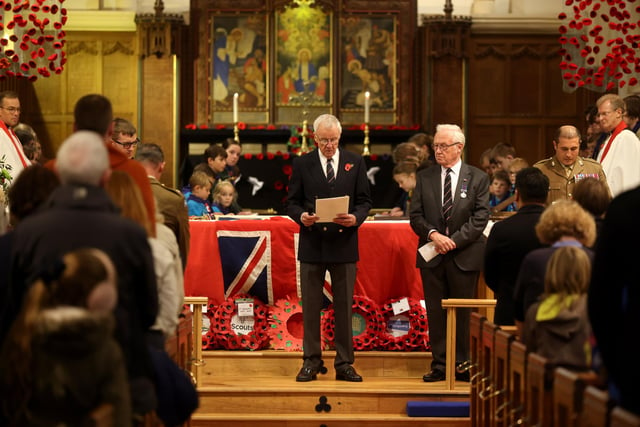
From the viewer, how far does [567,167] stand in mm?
7332

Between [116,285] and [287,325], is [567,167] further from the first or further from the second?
[116,285]

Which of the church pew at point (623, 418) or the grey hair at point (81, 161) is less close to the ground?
the grey hair at point (81, 161)

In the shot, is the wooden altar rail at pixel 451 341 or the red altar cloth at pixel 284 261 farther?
the red altar cloth at pixel 284 261

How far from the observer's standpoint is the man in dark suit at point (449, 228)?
7.13 m

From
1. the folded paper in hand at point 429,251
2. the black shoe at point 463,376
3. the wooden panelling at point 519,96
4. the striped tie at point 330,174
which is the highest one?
the wooden panelling at point 519,96

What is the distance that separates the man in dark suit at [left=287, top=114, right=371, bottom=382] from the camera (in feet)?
23.1

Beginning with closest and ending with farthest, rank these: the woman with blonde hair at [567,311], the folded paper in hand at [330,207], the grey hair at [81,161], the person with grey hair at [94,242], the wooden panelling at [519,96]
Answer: the person with grey hair at [94,242] < the grey hair at [81,161] < the woman with blonde hair at [567,311] < the folded paper in hand at [330,207] < the wooden panelling at [519,96]

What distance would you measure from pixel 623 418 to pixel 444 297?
401 cm

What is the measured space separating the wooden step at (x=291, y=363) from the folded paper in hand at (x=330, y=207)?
125 cm

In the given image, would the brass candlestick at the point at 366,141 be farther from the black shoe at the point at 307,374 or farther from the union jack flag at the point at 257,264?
the black shoe at the point at 307,374

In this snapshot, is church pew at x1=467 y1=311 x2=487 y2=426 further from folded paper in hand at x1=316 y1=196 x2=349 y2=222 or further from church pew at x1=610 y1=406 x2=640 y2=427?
church pew at x1=610 y1=406 x2=640 y2=427

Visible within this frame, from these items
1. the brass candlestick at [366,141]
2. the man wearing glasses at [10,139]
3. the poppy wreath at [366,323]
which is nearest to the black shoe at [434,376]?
the poppy wreath at [366,323]

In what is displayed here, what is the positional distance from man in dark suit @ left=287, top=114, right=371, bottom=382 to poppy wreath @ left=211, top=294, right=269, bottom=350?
820 mm

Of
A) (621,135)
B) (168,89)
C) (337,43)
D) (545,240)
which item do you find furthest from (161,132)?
(545,240)
